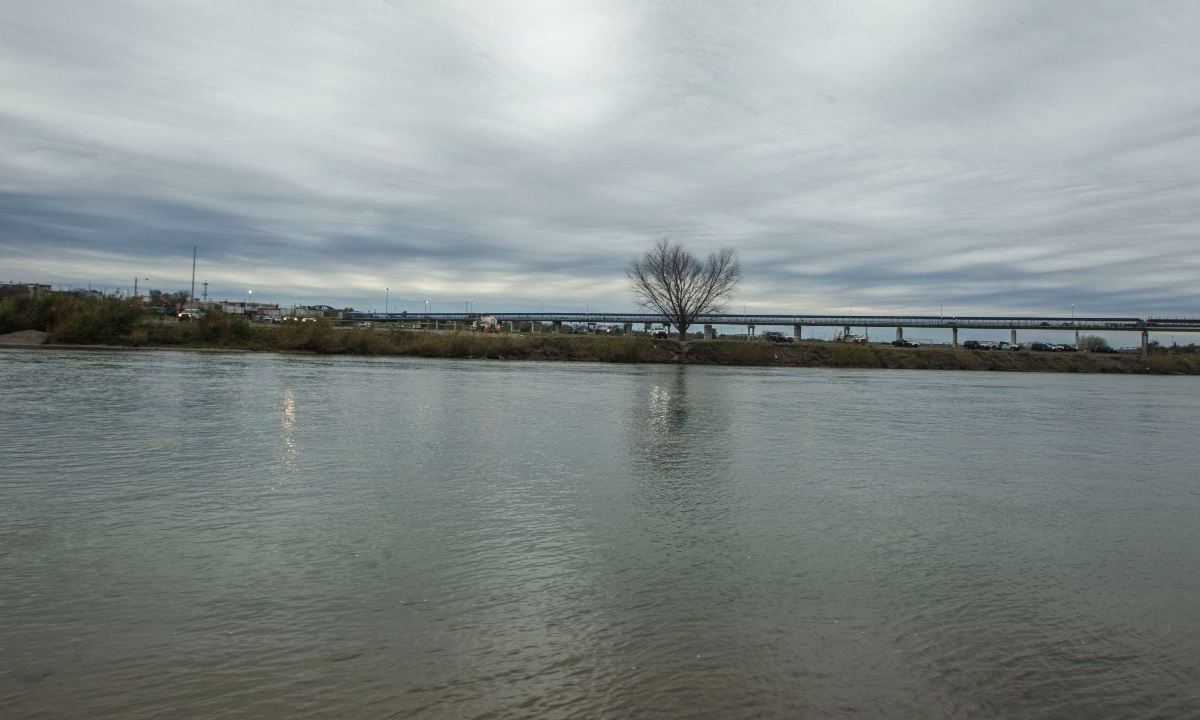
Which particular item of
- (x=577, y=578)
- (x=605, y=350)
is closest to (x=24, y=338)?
(x=605, y=350)

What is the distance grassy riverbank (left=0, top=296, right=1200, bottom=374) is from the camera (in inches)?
2598

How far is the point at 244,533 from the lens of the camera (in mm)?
9305

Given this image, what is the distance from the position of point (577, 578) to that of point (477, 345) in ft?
229

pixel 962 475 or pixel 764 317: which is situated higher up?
pixel 764 317

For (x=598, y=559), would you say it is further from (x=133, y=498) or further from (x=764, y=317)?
(x=764, y=317)

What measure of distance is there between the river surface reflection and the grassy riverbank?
56.4 metres

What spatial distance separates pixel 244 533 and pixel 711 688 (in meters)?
6.63

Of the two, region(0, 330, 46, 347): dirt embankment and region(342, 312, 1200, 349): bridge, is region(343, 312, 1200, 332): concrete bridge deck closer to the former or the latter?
region(342, 312, 1200, 349): bridge

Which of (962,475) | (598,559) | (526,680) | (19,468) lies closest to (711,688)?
(526,680)

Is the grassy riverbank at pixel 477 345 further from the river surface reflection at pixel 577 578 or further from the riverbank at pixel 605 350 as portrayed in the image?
the river surface reflection at pixel 577 578

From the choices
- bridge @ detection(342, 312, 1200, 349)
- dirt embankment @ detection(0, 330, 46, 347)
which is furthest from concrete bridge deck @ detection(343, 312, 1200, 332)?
dirt embankment @ detection(0, 330, 46, 347)

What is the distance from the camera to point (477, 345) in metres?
76.7

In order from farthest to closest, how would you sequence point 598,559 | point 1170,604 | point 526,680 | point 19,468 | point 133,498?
point 19,468 < point 133,498 < point 598,559 < point 1170,604 < point 526,680

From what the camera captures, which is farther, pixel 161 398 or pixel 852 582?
pixel 161 398
